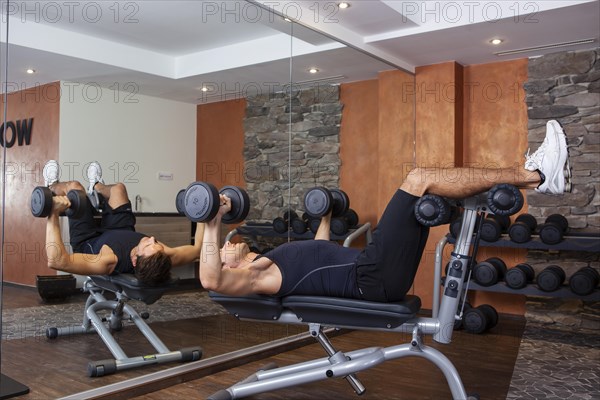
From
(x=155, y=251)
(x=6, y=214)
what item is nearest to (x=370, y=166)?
(x=155, y=251)

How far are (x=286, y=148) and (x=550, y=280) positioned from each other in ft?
6.54

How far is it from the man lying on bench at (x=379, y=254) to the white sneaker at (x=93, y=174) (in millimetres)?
672

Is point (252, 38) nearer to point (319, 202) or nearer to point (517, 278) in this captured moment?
point (319, 202)

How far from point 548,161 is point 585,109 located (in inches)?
101

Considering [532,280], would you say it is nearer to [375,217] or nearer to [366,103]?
[375,217]

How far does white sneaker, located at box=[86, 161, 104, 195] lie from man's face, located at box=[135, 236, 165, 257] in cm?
37

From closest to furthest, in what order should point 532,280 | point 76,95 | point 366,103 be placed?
point 76,95 < point 532,280 < point 366,103

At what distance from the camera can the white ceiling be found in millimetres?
2467

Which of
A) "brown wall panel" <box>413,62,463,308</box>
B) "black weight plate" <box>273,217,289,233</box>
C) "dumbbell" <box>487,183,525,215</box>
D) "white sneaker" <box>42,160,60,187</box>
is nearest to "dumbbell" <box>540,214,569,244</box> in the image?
"brown wall panel" <box>413,62,463,308</box>

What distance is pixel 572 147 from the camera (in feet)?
14.0

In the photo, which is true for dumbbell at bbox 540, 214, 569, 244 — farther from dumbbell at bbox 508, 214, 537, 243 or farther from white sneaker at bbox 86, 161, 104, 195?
white sneaker at bbox 86, 161, 104, 195

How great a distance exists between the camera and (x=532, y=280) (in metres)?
4.07

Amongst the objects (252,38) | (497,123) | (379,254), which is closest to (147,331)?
(379,254)

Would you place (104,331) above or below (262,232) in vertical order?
below
